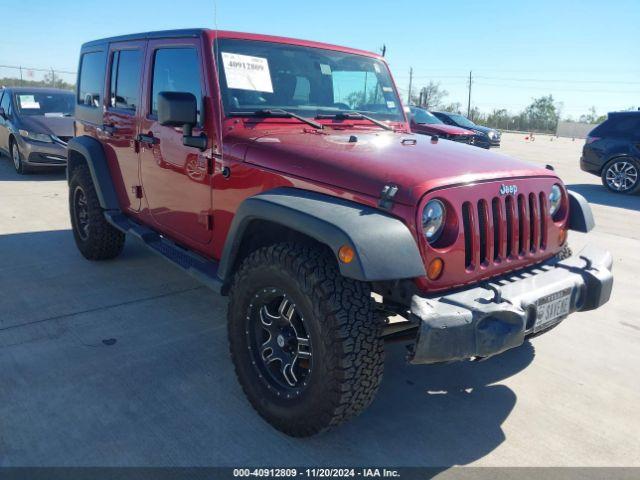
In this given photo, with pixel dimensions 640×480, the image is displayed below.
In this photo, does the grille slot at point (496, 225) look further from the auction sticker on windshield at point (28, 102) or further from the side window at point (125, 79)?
the auction sticker on windshield at point (28, 102)

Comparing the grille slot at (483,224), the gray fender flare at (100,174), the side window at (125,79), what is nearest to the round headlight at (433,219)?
the grille slot at (483,224)

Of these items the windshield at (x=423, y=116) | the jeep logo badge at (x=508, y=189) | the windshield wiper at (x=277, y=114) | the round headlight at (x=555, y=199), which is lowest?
the round headlight at (x=555, y=199)

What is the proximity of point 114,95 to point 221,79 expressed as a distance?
1.80 metres

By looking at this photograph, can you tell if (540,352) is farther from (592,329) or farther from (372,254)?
(372,254)

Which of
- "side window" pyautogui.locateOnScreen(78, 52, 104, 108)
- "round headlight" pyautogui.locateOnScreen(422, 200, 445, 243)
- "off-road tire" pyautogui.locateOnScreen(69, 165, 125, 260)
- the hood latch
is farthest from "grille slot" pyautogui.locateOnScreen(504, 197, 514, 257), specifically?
"side window" pyautogui.locateOnScreen(78, 52, 104, 108)

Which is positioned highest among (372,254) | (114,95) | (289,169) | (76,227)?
(114,95)

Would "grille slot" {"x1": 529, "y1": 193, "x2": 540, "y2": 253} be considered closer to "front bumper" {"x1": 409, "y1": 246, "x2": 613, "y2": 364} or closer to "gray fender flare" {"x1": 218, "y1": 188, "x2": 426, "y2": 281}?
"front bumper" {"x1": 409, "y1": 246, "x2": 613, "y2": 364}

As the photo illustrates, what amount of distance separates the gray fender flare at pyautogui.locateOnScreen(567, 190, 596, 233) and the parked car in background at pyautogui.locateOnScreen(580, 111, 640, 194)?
333 inches

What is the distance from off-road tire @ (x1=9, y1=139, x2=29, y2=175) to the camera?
9.98 m

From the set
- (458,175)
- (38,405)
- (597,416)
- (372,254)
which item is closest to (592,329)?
(597,416)

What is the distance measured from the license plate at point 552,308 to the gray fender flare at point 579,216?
2.26 ft

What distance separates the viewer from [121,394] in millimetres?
2924

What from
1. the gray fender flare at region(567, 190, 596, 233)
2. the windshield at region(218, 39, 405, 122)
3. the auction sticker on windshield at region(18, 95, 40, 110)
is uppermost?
the auction sticker on windshield at region(18, 95, 40, 110)

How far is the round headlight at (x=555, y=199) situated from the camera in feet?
10.2
